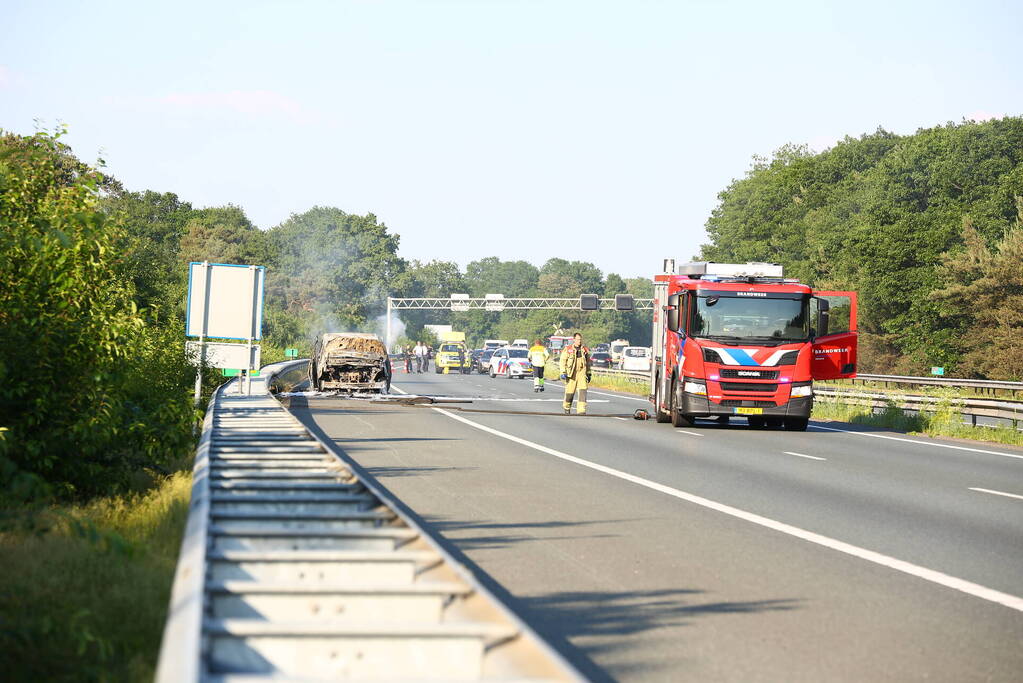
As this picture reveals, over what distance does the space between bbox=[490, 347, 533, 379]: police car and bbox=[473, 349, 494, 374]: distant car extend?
7.43m

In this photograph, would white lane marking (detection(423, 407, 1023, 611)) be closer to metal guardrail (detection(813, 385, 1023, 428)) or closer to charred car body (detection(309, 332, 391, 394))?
metal guardrail (detection(813, 385, 1023, 428))

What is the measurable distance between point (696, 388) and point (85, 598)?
60.1 feet

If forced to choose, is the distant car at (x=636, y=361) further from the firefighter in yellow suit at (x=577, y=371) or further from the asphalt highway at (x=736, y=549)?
the asphalt highway at (x=736, y=549)

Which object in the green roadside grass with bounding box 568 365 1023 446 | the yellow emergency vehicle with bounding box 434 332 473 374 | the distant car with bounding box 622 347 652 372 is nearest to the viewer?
the green roadside grass with bounding box 568 365 1023 446

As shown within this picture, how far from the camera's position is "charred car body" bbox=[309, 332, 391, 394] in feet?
107

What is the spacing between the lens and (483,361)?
2982 inches

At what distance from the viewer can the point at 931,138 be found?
8006 cm

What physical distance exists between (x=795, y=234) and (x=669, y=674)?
9974 cm

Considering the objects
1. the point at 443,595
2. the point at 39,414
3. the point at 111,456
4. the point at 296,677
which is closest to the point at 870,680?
the point at 443,595

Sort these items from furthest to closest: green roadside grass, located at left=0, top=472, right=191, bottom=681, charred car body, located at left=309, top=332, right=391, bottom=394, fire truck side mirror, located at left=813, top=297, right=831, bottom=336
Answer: charred car body, located at left=309, top=332, right=391, bottom=394 → fire truck side mirror, located at left=813, top=297, right=831, bottom=336 → green roadside grass, located at left=0, top=472, right=191, bottom=681

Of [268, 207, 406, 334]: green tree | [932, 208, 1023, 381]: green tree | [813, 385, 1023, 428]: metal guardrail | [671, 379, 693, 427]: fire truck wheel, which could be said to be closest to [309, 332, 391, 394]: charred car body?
[671, 379, 693, 427]: fire truck wheel

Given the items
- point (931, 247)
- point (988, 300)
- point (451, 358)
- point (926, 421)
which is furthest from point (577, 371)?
point (931, 247)

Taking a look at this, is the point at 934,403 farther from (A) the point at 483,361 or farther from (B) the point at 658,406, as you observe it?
(A) the point at 483,361

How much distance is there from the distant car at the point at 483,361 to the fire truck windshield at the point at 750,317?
50065 millimetres
